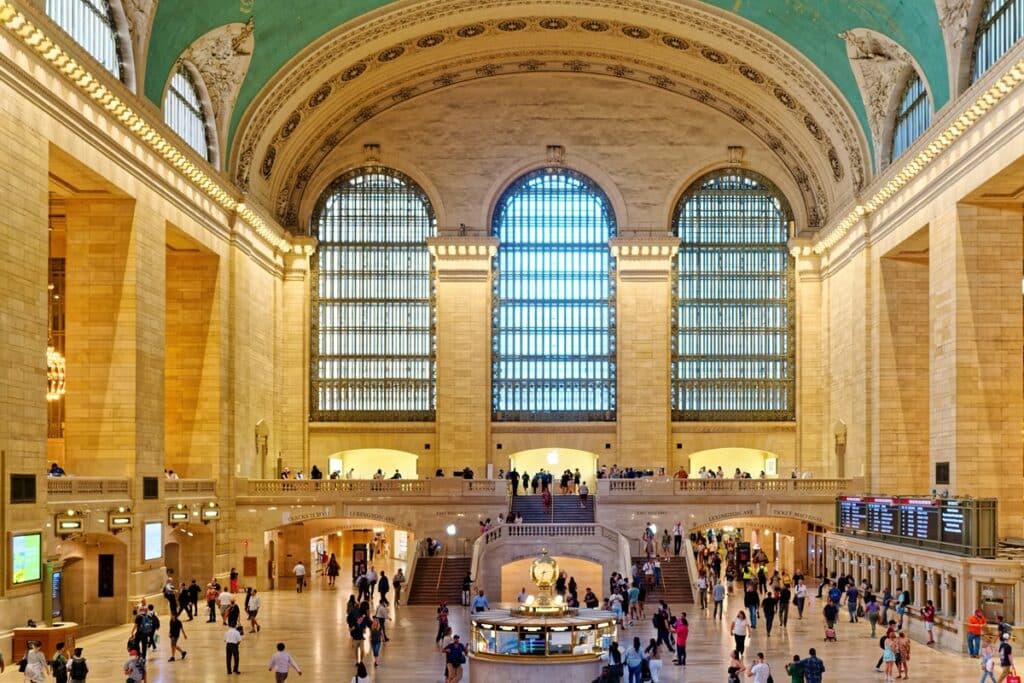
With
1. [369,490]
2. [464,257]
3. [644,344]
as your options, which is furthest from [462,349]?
[369,490]

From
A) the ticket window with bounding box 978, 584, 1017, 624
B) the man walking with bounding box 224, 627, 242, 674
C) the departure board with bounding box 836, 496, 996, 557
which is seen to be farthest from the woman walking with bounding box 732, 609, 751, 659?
the man walking with bounding box 224, 627, 242, 674

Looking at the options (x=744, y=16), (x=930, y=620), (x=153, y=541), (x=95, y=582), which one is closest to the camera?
(x=930, y=620)

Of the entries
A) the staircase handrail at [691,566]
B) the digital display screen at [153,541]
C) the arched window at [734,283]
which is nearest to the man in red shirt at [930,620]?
the staircase handrail at [691,566]

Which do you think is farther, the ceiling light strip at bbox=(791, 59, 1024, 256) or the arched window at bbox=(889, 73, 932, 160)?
the arched window at bbox=(889, 73, 932, 160)

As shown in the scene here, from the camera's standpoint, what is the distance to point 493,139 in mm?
45438

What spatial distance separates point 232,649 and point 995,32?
20.8 meters

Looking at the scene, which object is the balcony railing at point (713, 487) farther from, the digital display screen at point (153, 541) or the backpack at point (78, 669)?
the backpack at point (78, 669)

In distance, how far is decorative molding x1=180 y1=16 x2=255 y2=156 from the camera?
110 feet

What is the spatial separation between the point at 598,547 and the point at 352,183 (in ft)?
55.6

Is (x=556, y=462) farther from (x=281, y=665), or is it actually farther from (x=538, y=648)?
(x=281, y=665)

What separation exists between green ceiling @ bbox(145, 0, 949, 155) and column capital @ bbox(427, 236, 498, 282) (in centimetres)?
995

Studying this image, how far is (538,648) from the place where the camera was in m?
Answer: 20.4

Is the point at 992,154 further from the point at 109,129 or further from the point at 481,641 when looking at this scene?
the point at 109,129

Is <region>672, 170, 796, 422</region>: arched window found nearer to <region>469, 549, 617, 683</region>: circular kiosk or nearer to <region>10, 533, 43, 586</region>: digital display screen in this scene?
<region>469, 549, 617, 683</region>: circular kiosk
